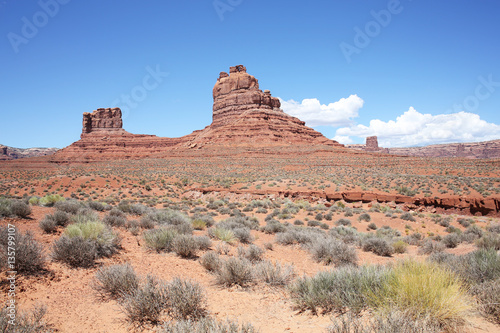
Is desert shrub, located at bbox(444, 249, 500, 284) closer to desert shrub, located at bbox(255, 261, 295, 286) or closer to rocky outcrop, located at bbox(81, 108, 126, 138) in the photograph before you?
desert shrub, located at bbox(255, 261, 295, 286)

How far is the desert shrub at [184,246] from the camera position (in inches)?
253

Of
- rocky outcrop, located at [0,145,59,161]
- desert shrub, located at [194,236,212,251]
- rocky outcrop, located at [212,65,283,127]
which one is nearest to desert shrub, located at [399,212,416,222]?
desert shrub, located at [194,236,212,251]

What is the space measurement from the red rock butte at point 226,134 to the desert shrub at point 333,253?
186 feet

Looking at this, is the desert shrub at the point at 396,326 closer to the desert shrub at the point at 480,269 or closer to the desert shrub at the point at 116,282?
the desert shrub at the point at 480,269

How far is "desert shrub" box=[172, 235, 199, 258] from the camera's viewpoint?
643 centimetres

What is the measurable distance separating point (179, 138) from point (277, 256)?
102 m

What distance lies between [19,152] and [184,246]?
20613 centimetres

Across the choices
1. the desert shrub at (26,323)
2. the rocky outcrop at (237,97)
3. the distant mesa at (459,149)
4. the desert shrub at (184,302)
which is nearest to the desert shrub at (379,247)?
the desert shrub at (184,302)

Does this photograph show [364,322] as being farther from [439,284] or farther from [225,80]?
[225,80]

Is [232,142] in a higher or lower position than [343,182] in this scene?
higher

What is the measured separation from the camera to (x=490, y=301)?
3.11 m

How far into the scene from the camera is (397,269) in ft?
11.8

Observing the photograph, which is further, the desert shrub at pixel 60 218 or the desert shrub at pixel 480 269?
the desert shrub at pixel 60 218

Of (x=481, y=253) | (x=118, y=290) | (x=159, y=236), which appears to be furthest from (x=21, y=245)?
(x=481, y=253)
